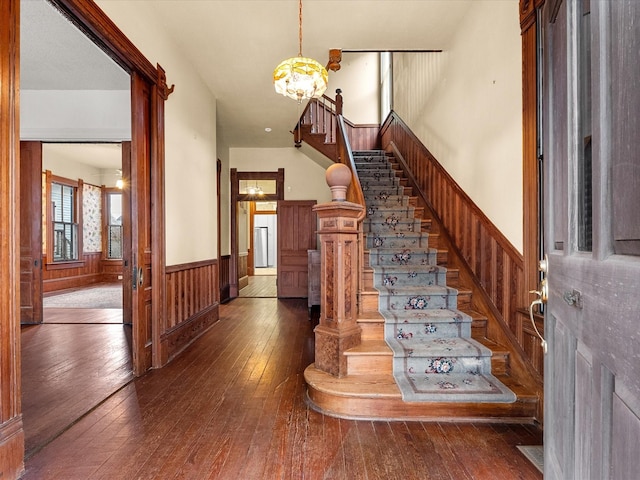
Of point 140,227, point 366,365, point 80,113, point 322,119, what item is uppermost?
point 322,119

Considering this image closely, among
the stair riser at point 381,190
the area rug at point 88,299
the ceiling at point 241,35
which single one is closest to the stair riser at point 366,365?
the stair riser at point 381,190

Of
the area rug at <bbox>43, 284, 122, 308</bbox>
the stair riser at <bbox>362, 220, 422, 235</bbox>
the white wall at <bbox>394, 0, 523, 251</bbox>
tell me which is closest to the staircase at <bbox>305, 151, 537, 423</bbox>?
the stair riser at <bbox>362, 220, 422, 235</bbox>

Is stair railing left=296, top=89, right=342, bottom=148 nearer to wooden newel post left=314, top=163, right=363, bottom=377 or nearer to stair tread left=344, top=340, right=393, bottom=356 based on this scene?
wooden newel post left=314, top=163, right=363, bottom=377

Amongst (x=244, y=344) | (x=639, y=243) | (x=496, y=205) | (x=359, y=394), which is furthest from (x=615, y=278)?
(x=244, y=344)

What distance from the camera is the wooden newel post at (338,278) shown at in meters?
2.36

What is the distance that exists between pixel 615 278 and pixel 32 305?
20.2 ft

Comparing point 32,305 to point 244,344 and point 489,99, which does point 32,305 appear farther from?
point 489,99

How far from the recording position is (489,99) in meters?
2.66

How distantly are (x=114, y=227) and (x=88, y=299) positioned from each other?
3.22m

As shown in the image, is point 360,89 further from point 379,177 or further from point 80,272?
point 80,272

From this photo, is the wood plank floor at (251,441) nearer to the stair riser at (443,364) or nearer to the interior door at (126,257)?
the stair riser at (443,364)

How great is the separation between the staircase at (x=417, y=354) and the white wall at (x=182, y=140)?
2.01 meters

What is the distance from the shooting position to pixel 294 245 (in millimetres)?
6859

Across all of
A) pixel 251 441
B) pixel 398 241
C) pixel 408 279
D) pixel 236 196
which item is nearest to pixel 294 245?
pixel 236 196
